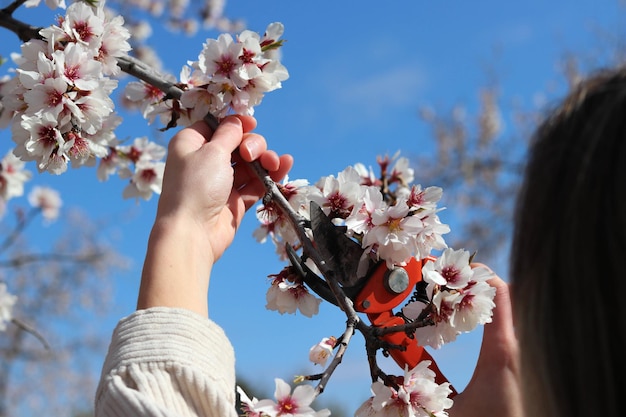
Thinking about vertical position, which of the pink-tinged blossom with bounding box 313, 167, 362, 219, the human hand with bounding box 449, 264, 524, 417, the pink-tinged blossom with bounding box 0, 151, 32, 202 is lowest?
the human hand with bounding box 449, 264, 524, 417

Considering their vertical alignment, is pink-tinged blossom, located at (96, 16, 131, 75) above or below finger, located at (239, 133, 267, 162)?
above

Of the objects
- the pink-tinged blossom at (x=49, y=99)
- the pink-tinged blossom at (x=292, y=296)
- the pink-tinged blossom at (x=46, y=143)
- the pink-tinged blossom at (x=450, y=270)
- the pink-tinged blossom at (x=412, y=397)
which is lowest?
the pink-tinged blossom at (x=412, y=397)

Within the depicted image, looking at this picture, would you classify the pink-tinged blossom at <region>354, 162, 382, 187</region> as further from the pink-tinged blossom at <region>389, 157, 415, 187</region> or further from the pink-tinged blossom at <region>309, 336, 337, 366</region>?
the pink-tinged blossom at <region>309, 336, 337, 366</region>

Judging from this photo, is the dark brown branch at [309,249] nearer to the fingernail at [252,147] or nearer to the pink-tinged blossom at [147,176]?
the fingernail at [252,147]

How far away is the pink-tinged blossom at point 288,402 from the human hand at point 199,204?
16 centimetres

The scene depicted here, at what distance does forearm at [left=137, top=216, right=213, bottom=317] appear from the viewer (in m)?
1.02

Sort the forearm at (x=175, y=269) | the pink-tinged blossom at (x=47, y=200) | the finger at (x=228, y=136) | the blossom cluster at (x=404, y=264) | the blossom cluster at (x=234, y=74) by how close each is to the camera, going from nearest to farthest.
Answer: the forearm at (x=175, y=269) → the blossom cluster at (x=404, y=264) → the finger at (x=228, y=136) → the blossom cluster at (x=234, y=74) → the pink-tinged blossom at (x=47, y=200)

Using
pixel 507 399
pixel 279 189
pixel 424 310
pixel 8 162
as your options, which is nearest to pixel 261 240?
pixel 279 189

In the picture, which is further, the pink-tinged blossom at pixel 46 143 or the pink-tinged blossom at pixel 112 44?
the pink-tinged blossom at pixel 112 44

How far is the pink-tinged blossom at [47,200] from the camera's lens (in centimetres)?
467

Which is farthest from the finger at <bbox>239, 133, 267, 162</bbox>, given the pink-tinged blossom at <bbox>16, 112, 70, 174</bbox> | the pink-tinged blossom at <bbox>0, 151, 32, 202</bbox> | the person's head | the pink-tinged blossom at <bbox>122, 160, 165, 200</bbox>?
the pink-tinged blossom at <bbox>0, 151, 32, 202</bbox>

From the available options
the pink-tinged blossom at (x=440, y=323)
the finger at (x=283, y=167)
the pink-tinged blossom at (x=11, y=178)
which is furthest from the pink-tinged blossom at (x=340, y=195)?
the pink-tinged blossom at (x=11, y=178)

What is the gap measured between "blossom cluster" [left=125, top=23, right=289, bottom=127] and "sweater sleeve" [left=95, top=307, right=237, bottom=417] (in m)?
0.51

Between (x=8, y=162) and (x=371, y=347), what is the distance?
2.45 m
